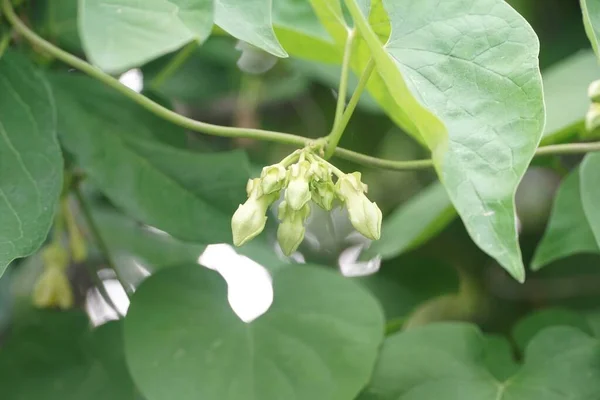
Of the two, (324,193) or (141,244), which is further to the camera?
(141,244)

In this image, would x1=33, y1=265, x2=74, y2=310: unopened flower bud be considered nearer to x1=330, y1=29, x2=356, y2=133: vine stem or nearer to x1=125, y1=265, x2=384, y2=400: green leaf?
x1=125, y1=265, x2=384, y2=400: green leaf

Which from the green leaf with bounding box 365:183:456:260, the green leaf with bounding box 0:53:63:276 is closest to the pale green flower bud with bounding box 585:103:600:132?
the green leaf with bounding box 365:183:456:260

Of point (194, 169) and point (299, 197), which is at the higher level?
point (299, 197)

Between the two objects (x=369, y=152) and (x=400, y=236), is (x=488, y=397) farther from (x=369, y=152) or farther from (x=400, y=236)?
(x=369, y=152)

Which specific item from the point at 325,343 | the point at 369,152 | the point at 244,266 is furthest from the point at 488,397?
the point at 369,152

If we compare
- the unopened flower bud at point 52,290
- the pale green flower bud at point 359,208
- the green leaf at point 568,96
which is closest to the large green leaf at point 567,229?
the green leaf at point 568,96

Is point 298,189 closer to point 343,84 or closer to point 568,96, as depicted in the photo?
point 343,84

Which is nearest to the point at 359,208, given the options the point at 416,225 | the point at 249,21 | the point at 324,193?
the point at 324,193

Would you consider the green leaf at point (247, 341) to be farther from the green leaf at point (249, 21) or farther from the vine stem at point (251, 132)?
the green leaf at point (249, 21)
